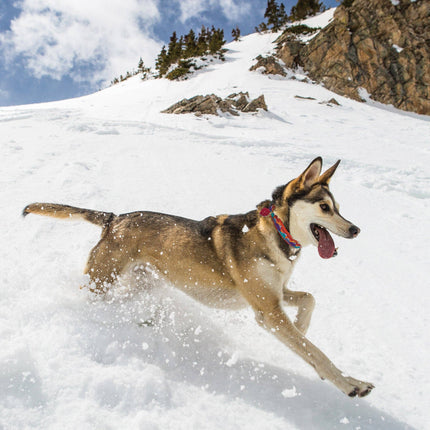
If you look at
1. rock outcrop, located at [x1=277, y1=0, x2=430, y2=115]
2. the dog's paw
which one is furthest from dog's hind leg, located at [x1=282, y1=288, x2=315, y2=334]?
rock outcrop, located at [x1=277, y1=0, x2=430, y2=115]

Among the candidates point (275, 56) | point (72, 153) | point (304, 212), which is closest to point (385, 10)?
point (275, 56)

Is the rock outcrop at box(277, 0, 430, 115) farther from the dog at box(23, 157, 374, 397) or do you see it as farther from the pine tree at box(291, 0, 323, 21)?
the dog at box(23, 157, 374, 397)

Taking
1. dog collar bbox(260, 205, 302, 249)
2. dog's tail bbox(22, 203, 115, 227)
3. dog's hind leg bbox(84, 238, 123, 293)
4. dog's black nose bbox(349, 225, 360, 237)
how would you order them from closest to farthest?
dog's black nose bbox(349, 225, 360, 237), dog collar bbox(260, 205, 302, 249), dog's hind leg bbox(84, 238, 123, 293), dog's tail bbox(22, 203, 115, 227)

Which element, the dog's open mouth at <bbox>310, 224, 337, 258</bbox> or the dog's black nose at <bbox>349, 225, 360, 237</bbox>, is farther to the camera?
the dog's open mouth at <bbox>310, 224, 337, 258</bbox>

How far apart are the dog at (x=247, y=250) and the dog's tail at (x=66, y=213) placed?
6.7 inches

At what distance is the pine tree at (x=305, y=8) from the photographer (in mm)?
63875

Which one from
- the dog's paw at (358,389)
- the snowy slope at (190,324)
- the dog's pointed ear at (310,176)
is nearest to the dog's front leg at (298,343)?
the dog's paw at (358,389)

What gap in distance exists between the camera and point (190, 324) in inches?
149

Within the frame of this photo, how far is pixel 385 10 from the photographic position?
131 feet

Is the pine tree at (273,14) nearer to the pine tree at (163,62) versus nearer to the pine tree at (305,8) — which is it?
the pine tree at (305,8)

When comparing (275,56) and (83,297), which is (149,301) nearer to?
(83,297)

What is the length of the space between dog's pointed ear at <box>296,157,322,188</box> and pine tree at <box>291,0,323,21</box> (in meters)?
73.8

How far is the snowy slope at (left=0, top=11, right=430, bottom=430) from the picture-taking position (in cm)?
246

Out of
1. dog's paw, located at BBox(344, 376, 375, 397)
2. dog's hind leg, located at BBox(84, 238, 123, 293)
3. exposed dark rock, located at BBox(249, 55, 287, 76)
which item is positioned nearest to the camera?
dog's paw, located at BBox(344, 376, 375, 397)
